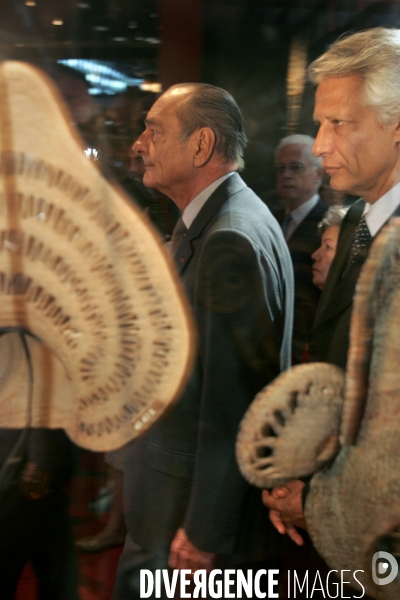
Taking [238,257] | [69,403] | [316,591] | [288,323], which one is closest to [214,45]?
[238,257]

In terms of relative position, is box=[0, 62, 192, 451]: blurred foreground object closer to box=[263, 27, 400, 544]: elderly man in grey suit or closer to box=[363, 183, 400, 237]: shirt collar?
box=[263, 27, 400, 544]: elderly man in grey suit

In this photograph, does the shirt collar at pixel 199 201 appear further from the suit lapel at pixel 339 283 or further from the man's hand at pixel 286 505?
the man's hand at pixel 286 505

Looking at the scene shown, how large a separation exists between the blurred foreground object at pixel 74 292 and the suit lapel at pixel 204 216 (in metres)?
0.03

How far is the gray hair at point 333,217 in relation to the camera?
122cm

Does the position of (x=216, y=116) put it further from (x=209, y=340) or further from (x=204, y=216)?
(x=209, y=340)

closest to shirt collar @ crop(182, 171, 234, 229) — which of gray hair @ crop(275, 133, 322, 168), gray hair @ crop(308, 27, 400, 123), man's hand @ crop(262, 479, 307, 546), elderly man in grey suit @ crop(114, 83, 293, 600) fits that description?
elderly man in grey suit @ crop(114, 83, 293, 600)

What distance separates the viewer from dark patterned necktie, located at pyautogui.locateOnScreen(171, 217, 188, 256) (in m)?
1.17

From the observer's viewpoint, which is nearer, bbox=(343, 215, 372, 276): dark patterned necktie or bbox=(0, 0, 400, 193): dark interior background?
bbox=(0, 0, 400, 193): dark interior background

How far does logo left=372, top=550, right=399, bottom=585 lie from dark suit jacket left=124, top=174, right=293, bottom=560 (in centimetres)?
25

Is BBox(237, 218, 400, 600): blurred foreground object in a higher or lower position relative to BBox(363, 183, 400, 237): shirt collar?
lower

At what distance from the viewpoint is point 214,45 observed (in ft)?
3.68

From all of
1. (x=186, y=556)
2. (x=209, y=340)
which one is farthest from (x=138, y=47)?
(x=186, y=556)

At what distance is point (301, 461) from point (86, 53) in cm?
91

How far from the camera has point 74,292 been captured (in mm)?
1193
